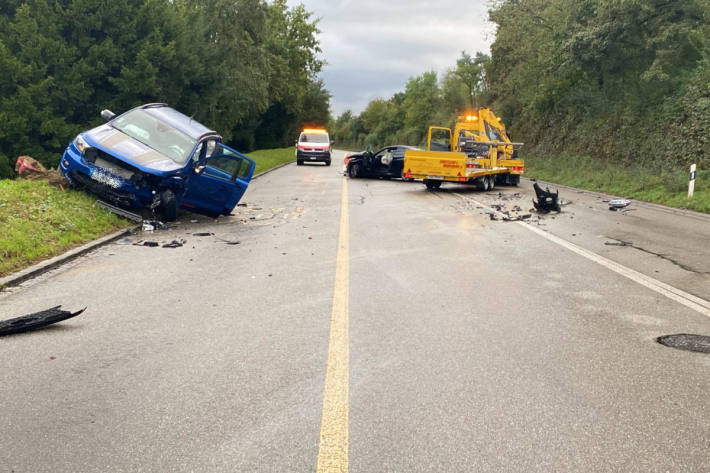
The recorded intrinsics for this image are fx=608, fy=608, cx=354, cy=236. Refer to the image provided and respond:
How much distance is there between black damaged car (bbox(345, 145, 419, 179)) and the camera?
25.7 metres

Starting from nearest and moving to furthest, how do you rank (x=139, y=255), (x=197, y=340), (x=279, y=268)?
(x=197, y=340) → (x=279, y=268) → (x=139, y=255)

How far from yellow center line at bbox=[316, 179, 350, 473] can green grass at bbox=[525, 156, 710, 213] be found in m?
13.1

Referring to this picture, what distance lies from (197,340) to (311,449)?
212 cm

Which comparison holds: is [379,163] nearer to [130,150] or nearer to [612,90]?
[612,90]

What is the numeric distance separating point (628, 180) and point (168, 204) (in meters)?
17.0

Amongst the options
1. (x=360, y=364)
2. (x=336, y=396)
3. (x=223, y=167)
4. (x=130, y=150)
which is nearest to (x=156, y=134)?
(x=130, y=150)

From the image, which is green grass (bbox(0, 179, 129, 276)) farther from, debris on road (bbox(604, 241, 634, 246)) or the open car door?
debris on road (bbox(604, 241, 634, 246))

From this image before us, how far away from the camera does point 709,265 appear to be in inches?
334

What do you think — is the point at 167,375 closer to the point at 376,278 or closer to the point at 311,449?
the point at 311,449

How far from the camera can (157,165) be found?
11.2 metres

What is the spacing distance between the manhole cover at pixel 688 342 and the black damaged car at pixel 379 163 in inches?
808

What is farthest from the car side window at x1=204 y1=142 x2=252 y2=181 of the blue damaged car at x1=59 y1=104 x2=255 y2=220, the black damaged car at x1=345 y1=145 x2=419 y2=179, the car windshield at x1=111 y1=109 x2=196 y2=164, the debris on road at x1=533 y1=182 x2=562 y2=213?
the black damaged car at x1=345 y1=145 x2=419 y2=179

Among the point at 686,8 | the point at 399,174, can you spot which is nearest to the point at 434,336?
the point at 399,174

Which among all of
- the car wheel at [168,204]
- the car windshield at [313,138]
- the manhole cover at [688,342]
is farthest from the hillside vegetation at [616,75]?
the manhole cover at [688,342]
